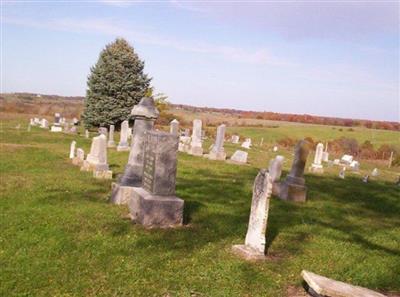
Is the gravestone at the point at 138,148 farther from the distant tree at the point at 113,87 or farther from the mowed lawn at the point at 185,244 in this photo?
the distant tree at the point at 113,87

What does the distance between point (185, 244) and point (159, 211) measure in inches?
52.2

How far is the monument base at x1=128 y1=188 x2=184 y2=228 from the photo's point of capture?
9250 millimetres

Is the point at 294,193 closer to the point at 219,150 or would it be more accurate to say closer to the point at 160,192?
the point at 160,192

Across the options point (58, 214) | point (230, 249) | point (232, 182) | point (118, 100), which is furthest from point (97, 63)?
point (230, 249)

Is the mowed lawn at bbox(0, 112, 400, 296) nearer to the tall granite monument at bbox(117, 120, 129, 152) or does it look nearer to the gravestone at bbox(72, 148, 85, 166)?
the gravestone at bbox(72, 148, 85, 166)

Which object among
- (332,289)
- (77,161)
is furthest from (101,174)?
(332,289)

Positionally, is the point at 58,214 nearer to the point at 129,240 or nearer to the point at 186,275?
the point at 129,240

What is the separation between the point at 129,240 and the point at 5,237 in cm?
237

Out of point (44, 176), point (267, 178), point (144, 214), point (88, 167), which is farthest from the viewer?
point (88, 167)

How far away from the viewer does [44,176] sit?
15.3 meters

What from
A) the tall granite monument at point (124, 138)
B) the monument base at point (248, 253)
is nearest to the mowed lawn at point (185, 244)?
the monument base at point (248, 253)

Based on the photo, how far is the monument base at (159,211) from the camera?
9.25 meters

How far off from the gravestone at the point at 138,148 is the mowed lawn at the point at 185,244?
1.96 feet

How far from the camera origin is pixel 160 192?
9555 mm
